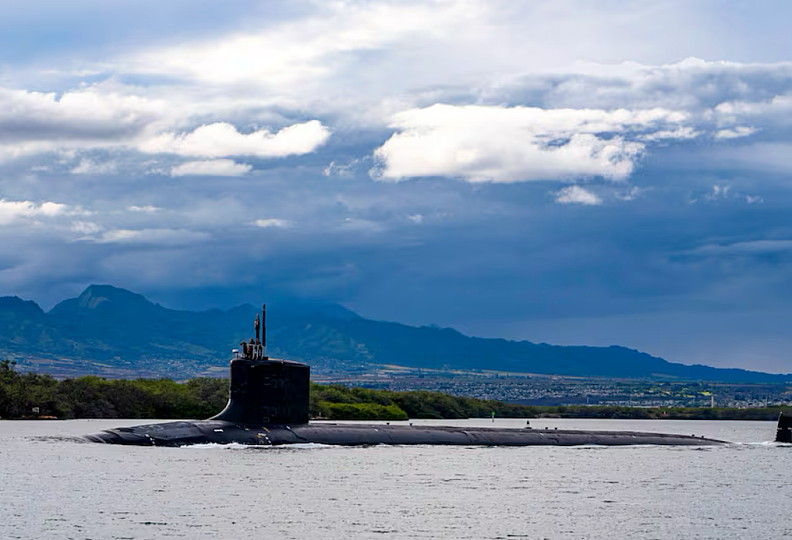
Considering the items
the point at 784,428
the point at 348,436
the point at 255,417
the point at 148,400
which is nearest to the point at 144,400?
the point at 148,400

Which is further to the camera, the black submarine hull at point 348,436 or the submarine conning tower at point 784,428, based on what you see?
the submarine conning tower at point 784,428

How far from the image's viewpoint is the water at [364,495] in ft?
118

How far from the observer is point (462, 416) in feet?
501

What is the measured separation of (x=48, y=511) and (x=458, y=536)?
529 inches

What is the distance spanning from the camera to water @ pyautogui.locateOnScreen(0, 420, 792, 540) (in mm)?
35844

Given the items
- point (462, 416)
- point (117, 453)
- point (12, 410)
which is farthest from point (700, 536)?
point (462, 416)

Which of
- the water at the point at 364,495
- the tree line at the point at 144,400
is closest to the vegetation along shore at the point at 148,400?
the tree line at the point at 144,400

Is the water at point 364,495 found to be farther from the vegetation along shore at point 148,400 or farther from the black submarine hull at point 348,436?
the vegetation along shore at point 148,400

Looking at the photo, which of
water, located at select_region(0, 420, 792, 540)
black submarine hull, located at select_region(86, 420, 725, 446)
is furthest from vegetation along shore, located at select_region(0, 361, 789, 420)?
black submarine hull, located at select_region(86, 420, 725, 446)

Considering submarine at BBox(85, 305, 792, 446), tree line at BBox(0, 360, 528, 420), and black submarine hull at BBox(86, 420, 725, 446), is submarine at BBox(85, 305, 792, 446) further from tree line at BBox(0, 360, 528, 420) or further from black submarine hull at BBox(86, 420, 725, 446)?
tree line at BBox(0, 360, 528, 420)

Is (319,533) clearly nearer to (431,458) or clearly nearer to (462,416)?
(431,458)

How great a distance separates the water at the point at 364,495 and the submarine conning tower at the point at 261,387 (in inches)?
67.7

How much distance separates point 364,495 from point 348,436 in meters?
16.4

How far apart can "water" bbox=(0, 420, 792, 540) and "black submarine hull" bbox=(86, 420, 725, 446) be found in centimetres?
72
